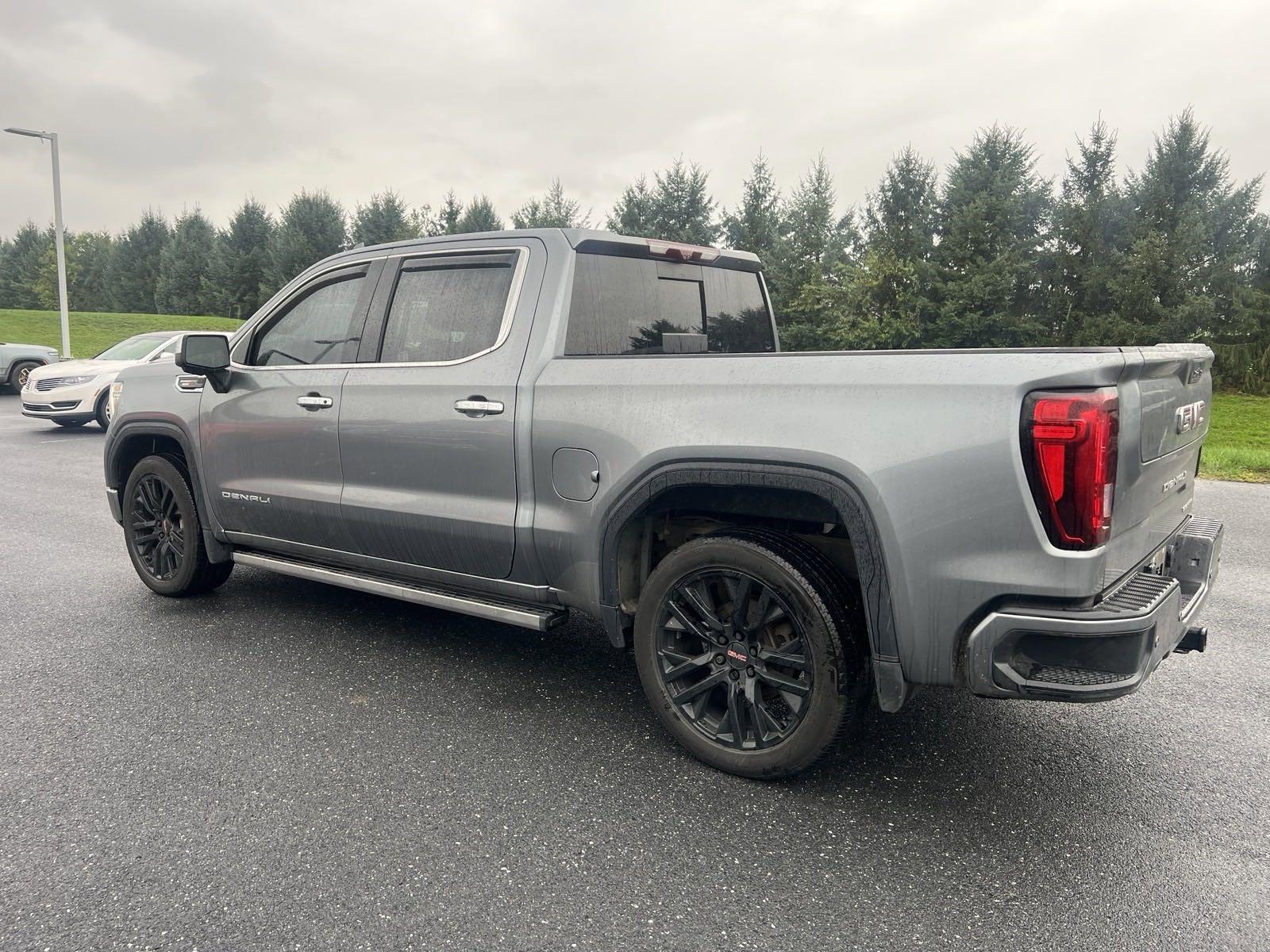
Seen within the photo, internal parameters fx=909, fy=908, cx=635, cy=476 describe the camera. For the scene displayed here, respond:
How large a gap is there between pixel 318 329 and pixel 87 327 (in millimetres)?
42755

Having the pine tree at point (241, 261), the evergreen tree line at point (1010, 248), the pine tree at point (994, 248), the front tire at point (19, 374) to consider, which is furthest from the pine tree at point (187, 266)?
the pine tree at point (994, 248)

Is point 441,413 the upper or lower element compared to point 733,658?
upper

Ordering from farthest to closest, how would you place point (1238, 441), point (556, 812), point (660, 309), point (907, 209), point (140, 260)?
point (140, 260), point (907, 209), point (1238, 441), point (660, 309), point (556, 812)

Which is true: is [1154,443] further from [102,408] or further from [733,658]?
[102,408]

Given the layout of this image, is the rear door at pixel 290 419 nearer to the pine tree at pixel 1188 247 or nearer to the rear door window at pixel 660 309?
the rear door window at pixel 660 309

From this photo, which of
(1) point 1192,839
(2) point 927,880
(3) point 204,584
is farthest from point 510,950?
(3) point 204,584

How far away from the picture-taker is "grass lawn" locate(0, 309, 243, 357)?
35375 mm

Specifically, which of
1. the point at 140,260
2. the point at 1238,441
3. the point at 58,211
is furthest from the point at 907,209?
the point at 140,260

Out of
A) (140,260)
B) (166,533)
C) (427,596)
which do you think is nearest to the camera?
(427,596)

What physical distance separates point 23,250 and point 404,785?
9187 centimetres

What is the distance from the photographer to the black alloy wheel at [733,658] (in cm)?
302

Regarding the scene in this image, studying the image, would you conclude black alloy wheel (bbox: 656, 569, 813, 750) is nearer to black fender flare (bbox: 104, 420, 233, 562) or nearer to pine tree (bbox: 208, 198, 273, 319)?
black fender flare (bbox: 104, 420, 233, 562)

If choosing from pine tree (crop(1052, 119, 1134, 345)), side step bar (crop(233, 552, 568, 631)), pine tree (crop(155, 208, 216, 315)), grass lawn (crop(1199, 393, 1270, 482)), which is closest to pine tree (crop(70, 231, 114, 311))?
pine tree (crop(155, 208, 216, 315))

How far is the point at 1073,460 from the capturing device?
2434 mm
